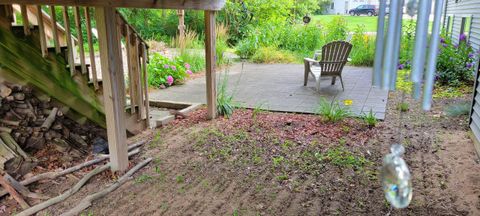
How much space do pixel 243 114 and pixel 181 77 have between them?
2.51m

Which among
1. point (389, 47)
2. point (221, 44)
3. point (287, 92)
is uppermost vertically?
point (389, 47)

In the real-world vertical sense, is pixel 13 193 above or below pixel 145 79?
below

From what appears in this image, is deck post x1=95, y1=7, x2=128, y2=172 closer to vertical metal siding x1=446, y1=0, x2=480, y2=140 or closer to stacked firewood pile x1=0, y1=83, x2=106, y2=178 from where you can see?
stacked firewood pile x1=0, y1=83, x2=106, y2=178

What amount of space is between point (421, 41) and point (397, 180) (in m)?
0.43

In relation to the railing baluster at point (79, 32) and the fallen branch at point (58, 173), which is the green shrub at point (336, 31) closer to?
the railing baluster at point (79, 32)

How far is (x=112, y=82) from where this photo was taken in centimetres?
308

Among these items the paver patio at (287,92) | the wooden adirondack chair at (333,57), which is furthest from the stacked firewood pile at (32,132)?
the wooden adirondack chair at (333,57)

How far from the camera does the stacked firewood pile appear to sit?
3.22m

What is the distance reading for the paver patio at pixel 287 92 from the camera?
17.1 ft

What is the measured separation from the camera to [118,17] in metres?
3.72

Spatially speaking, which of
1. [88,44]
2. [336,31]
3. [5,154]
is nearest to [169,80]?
[88,44]

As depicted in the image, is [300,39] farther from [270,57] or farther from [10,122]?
[10,122]

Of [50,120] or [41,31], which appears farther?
[50,120]

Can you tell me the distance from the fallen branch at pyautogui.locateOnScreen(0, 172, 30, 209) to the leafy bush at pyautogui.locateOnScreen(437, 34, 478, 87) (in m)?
6.08
